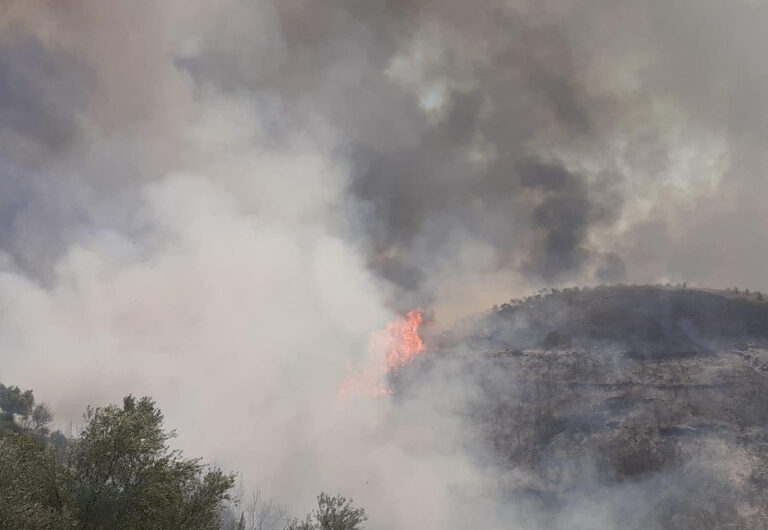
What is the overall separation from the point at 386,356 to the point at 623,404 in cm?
4608

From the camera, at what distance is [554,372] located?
112 m

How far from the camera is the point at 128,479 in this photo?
2630cm

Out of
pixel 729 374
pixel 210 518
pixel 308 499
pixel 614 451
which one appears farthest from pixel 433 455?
pixel 210 518

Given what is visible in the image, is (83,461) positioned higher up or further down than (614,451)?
further down

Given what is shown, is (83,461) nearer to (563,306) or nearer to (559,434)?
(559,434)

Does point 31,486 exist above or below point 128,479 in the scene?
below

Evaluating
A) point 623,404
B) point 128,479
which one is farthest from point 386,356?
point 128,479

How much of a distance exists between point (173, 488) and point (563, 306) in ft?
404

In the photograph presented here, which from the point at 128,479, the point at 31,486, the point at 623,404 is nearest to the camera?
the point at 31,486

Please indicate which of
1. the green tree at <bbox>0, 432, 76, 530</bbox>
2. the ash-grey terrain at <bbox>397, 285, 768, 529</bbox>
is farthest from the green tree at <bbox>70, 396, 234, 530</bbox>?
the ash-grey terrain at <bbox>397, 285, 768, 529</bbox>

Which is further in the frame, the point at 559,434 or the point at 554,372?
the point at 554,372

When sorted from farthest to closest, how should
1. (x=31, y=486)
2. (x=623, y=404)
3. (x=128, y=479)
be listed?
(x=623, y=404) < (x=128, y=479) < (x=31, y=486)

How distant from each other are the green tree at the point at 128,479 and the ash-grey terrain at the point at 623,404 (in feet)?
244

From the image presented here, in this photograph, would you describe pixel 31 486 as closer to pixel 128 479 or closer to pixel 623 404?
pixel 128 479
